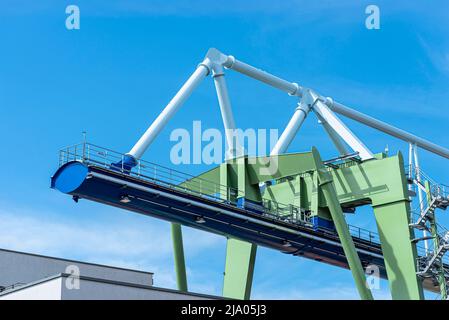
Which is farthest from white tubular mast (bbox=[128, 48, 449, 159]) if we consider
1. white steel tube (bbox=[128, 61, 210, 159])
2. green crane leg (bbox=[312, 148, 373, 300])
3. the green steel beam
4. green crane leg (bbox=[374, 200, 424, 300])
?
green crane leg (bbox=[312, 148, 373, 300])

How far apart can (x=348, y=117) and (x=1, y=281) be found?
2153 centimetres

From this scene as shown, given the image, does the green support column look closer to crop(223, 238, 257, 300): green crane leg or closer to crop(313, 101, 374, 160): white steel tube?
crop(223, 238, 257, 300): green crane leg

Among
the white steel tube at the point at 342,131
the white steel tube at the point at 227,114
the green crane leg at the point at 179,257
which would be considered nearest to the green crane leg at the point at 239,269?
the green crane leg at the point at 179,257

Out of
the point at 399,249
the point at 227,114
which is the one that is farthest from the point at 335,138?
the point at 399,249

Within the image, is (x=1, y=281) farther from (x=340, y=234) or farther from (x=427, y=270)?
(x=427, y=270)

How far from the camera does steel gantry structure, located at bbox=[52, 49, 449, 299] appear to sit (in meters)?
37.7

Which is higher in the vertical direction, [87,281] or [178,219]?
[178,219]

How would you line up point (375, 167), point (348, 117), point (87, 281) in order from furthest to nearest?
point (348, 117)
point (375, 167)
point (87, 281)

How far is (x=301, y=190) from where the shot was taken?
44.2 m

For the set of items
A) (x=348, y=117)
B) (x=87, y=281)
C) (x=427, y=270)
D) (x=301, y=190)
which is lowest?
(x=87, y=281)

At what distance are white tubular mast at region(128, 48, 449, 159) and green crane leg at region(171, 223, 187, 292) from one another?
5.65 metres

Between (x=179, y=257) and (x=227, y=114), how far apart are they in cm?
791
